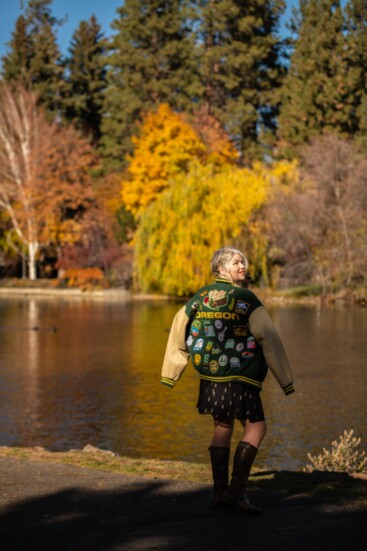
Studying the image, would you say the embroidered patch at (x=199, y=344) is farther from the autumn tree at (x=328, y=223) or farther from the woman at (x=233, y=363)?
the autumn tree at (x=328, y=223)

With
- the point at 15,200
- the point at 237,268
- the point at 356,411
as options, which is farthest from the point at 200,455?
the point at 15,200

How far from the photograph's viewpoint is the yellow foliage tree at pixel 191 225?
45.9m

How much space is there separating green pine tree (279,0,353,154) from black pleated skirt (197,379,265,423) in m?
47.6

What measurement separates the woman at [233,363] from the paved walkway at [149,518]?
Answer: 13.8 inches

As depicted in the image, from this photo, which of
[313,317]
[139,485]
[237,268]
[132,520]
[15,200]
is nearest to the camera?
Answer: [132,520]

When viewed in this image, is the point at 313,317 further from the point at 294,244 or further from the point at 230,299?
the point at 230,299

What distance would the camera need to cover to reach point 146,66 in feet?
226

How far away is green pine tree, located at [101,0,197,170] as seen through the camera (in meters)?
67.9

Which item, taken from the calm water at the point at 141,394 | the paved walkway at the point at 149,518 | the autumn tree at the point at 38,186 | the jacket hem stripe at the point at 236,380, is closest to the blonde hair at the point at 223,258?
the jacket hem stripe at the point at 236,380

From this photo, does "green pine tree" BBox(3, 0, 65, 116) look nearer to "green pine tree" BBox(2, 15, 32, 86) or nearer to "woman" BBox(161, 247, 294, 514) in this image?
"green pine tree" BBox(2, 15, 32, 86)

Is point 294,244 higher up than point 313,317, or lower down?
higher up

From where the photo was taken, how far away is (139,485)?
7406mm

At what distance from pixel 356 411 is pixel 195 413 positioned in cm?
269

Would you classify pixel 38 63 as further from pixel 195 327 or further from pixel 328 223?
pixel 195 327
